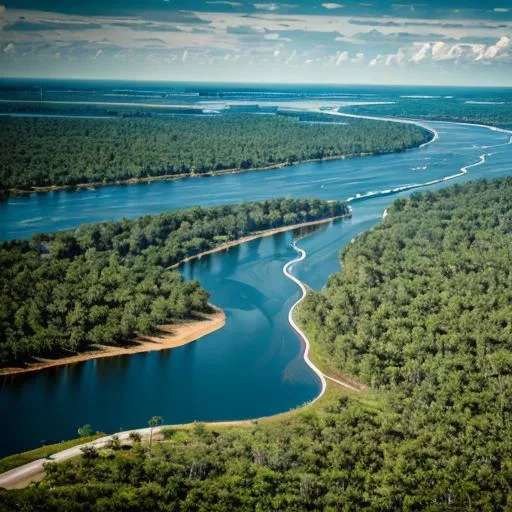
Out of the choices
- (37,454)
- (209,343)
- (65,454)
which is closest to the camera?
(65,454)

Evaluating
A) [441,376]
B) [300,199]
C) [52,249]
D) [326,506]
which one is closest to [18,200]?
[52,249]

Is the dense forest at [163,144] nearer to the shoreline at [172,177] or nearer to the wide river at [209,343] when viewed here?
the shoreline at [172,177]

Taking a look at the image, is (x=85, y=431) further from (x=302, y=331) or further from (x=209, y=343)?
(x=302, y=331)

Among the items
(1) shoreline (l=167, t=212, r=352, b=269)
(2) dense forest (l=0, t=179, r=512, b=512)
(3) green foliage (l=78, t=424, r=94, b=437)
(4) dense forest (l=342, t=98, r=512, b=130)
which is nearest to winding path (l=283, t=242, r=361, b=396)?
(2) dense forest (l=0, t=179, r=512, b=512)

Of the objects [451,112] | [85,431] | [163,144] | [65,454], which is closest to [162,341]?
[85,431]

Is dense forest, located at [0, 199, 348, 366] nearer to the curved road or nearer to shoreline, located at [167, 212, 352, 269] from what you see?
shoreline, located at [167, 212, 352, 269]

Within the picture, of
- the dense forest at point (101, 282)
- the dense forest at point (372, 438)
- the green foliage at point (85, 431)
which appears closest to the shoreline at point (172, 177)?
the dense forest at point (101, 282)
